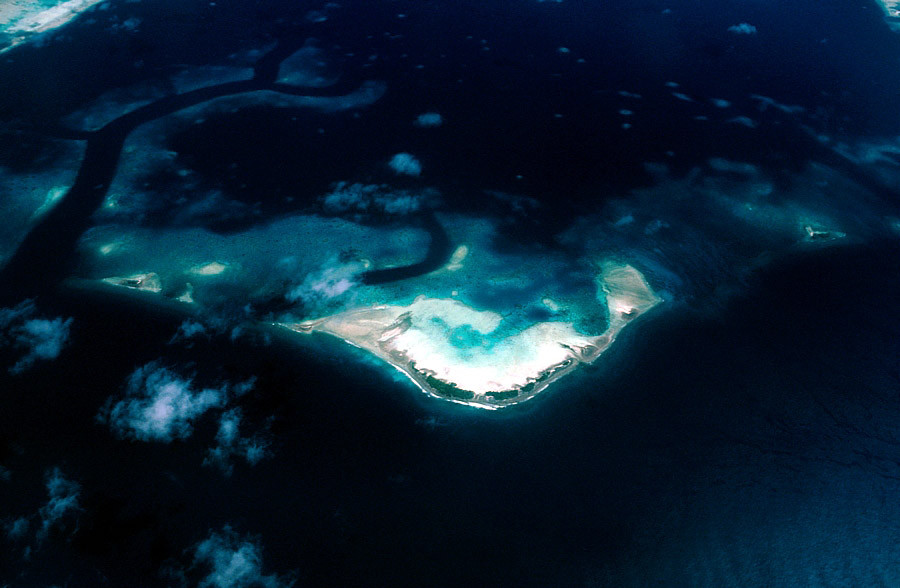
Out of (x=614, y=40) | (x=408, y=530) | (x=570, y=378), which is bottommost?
(x=408, y=530)

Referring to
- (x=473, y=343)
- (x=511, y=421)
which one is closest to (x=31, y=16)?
(x=473, y=343)

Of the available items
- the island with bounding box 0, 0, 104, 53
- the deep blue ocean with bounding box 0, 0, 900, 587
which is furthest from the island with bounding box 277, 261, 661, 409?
the island with bounding box 0, 0, 104, 53

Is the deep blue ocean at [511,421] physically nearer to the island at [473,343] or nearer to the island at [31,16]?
the island at [473,343]

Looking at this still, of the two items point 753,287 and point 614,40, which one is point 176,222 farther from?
point 614,40

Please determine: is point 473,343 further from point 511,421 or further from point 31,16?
point 31,16

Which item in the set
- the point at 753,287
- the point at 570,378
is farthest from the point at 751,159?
the point at 570,378

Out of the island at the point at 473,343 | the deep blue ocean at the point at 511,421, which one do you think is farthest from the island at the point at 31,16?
the island at the point at 473,343

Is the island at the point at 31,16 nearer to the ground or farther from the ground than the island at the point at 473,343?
farther from the ground
